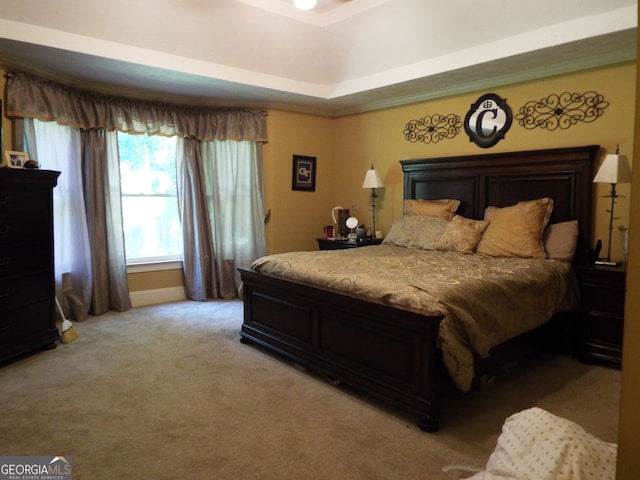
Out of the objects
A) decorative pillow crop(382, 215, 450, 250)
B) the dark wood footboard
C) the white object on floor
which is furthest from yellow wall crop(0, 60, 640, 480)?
the white object on floor

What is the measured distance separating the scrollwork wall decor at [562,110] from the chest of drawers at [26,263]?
3998 mm

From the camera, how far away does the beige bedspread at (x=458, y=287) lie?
2.33m

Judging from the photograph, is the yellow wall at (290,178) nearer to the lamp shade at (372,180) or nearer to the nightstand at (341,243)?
the nightstand at (341,243)

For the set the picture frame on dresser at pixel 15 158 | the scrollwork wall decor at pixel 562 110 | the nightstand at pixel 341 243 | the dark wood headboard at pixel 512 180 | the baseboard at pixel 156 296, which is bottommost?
the baseboard at pixel 156 296

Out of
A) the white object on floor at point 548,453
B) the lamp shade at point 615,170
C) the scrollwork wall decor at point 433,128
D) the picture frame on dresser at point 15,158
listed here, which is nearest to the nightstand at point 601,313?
the lamp shade at point 615,170

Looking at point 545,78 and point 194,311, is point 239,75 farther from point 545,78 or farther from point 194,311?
point 545,78

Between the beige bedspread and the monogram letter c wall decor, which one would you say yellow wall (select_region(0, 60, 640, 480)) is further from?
the beige bedspread

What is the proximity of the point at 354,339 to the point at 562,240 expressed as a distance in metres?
1.99

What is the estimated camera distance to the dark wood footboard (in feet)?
7.52

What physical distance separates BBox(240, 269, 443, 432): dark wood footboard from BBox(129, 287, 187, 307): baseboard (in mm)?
1868

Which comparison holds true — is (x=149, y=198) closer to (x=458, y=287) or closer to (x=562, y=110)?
(x=458, y=287)

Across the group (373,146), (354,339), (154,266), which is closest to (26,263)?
(154,266)

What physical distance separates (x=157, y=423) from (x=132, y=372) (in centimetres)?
81

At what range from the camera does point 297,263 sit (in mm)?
3260
